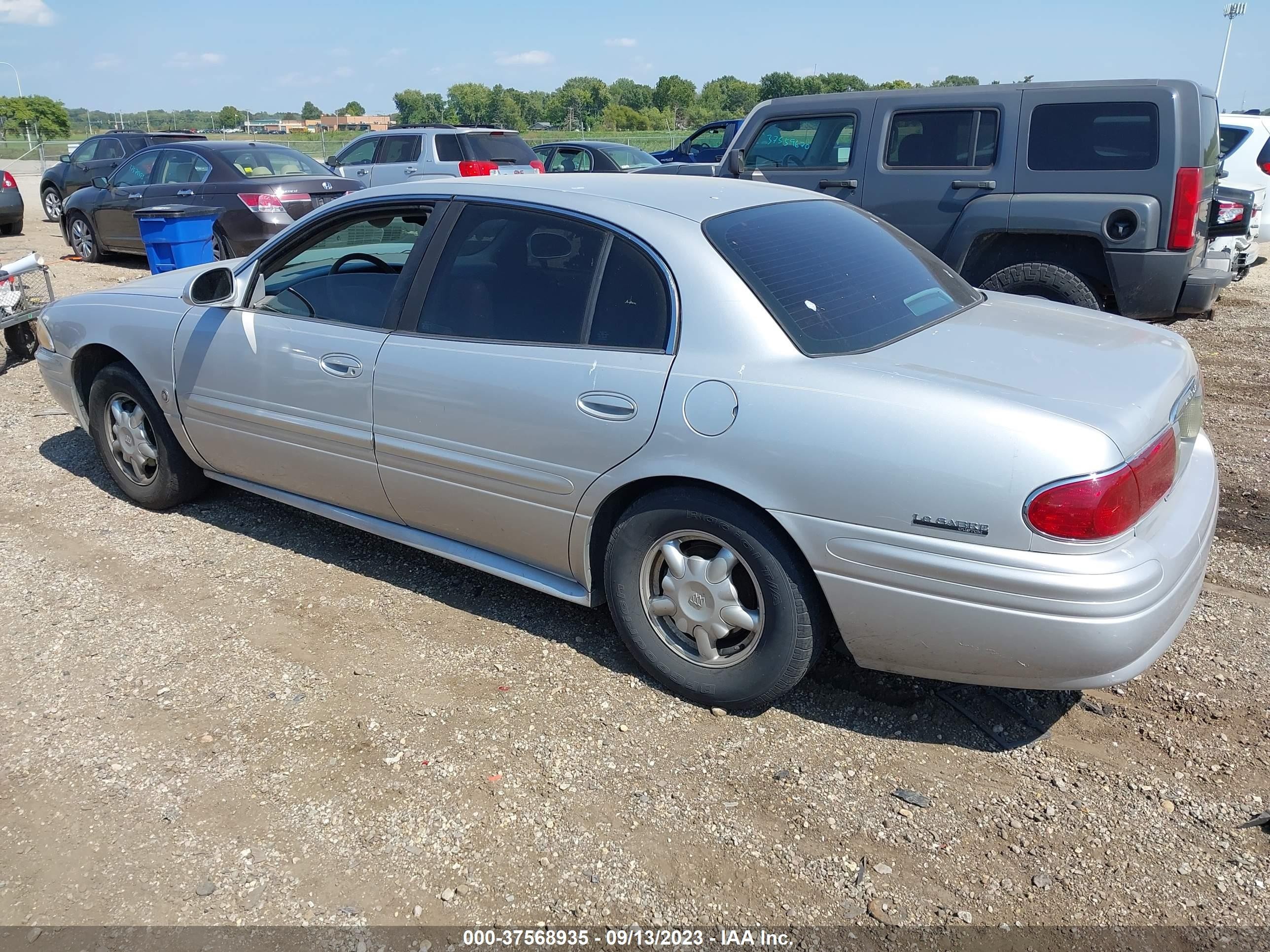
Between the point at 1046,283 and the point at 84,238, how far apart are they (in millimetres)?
12466

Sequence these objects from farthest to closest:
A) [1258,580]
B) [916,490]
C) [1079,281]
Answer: [1079,281]
[1258,580]
[916,490]

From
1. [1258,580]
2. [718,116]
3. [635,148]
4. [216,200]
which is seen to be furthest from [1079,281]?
[718,116]

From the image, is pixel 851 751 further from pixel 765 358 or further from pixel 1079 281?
pixel 1079 281

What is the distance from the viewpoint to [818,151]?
794 centimetres

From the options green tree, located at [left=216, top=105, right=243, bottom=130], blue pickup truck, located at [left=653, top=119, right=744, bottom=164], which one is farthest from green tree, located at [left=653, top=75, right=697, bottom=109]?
blue pickup truck, located at [left=653, top=119, right=744, bottom=164]

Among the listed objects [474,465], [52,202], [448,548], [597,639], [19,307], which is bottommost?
[597,639]

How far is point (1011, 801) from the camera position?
9.18ft

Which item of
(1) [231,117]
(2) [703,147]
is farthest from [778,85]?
(2) [703,147]

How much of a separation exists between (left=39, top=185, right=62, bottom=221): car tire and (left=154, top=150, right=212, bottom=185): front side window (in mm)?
6571

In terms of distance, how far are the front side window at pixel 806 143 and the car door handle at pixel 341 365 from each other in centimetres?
532

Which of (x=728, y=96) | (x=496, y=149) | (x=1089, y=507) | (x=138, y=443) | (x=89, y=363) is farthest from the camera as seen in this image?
(x=728, y=96)

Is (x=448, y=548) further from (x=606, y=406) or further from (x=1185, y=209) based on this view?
(x=1185, y=209)

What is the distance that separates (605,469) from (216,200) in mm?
9701

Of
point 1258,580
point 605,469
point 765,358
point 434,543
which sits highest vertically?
point 765,358
